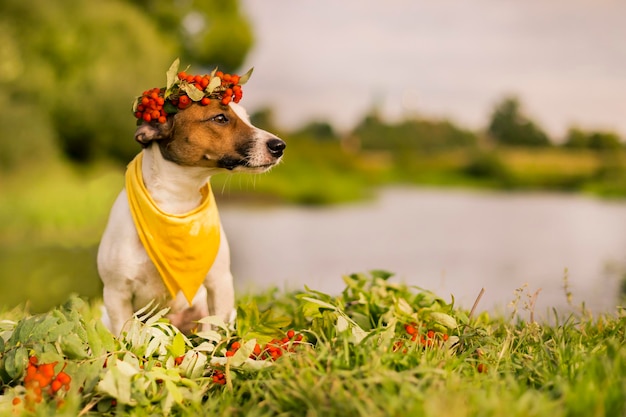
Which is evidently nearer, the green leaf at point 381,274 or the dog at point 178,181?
the dog at point 178,181

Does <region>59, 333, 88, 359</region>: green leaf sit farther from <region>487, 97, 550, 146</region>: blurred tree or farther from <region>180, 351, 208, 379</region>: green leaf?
<region>487, 97, 550, 146</region>: blurred tree

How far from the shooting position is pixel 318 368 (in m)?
2.45

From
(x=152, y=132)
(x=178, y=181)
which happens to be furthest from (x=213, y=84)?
(x=178, y=181)

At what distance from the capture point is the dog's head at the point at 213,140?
2.91 meters

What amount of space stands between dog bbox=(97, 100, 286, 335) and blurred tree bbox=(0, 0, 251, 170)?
9.34m

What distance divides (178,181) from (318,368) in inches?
43.8

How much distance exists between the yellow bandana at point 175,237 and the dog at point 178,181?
Result: 34mm

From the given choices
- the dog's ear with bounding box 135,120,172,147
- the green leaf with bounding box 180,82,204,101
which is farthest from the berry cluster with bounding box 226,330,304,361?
the green leaf with bounding box 180,82,204,101

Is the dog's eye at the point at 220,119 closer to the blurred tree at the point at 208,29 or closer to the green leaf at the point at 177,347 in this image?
the green leaf at the point at 177,347

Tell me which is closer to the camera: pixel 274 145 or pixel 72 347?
pixel 72 347

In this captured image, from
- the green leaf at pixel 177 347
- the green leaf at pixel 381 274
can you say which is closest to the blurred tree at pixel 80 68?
the green leaf at pixel 381 274

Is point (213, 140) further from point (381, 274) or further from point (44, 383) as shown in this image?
point (381, 274)

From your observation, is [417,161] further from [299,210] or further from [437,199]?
[299,210]

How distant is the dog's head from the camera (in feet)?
9.56
